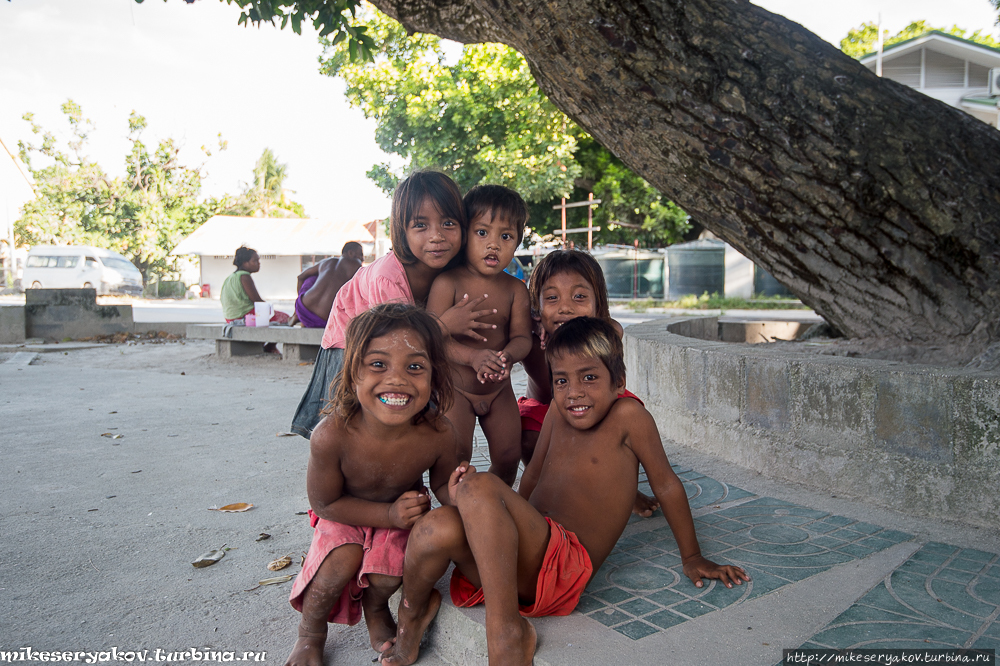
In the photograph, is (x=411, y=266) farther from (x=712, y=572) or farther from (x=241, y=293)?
(x=241, y=293)

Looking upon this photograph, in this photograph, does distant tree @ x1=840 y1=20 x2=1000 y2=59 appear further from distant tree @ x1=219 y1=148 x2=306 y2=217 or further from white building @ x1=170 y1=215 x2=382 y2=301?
distant tree @ x1=219 y1=148 x2=306 y2=217

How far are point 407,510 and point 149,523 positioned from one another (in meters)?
1.78

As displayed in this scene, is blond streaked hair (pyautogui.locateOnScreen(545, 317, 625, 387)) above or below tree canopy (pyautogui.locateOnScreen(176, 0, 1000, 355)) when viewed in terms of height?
below

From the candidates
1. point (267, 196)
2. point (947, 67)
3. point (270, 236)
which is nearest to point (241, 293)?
point (947, 67)

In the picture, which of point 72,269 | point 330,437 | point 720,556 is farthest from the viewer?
point 72,269

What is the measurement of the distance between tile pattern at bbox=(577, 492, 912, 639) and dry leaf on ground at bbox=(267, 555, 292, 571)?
A: 1.24 m

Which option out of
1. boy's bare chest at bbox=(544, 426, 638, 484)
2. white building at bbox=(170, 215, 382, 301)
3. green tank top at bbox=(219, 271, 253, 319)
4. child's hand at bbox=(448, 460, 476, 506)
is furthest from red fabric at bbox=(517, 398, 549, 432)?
white building at bbox=(170, 215, 382, 301)


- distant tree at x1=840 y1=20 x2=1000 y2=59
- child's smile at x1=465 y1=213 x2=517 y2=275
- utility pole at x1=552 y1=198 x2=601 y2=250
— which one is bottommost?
child's smile at x1=465 y1=213 x2=517 y2=275

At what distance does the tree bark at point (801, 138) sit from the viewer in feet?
11.3

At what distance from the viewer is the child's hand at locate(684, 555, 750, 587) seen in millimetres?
2184

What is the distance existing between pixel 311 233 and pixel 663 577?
119ft

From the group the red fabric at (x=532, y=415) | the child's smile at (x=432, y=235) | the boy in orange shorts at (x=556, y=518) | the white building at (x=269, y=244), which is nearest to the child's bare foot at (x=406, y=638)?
the boy in orange shorts at (x=556, y=518)

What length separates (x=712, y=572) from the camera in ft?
7.20

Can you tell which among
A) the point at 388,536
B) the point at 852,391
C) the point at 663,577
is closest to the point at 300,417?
the point at 388,536
